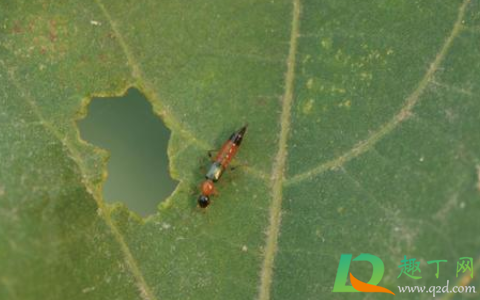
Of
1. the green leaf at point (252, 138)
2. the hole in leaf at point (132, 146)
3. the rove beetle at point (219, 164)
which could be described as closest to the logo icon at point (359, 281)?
the green leaf at point (252, 138)

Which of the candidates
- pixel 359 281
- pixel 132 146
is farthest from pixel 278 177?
pixel 132 146

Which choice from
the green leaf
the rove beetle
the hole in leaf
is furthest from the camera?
the hole in leaf

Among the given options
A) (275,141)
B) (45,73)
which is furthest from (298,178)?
(45,73)

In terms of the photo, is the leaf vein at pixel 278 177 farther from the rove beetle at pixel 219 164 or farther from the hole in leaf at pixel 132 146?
the hole in leaf at pixel 132 146

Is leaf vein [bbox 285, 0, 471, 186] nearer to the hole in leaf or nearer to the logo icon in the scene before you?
the logo icon

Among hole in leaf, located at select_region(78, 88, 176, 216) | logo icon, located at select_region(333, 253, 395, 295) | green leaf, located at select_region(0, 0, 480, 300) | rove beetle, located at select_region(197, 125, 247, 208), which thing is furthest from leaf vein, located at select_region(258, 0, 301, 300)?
hole in leaf, located at select_region(78, 88, 176, 216)

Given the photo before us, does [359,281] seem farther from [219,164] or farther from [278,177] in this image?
[219,164]
